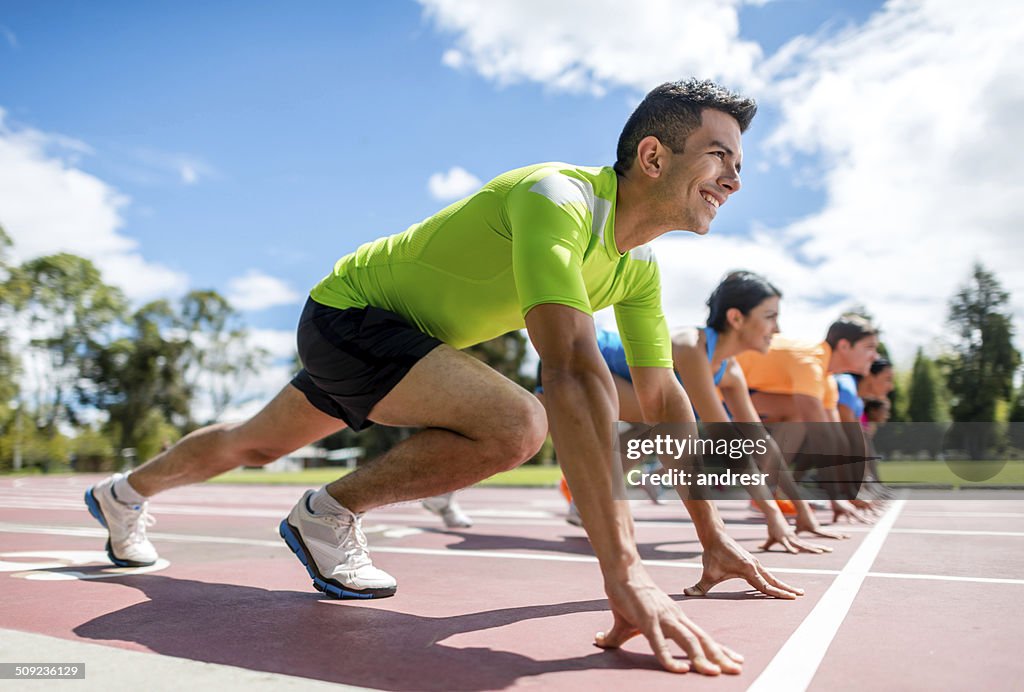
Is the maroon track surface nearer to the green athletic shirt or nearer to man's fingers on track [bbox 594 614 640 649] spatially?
man's fingers on track [bbox 594 614 640 649]

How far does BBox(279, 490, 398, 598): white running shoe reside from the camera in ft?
9.04

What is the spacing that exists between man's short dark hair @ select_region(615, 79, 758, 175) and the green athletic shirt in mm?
181

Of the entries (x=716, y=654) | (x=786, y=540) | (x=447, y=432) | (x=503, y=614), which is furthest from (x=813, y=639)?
(x=786, y=540)

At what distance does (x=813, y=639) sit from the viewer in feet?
6.89

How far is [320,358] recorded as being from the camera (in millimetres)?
2861

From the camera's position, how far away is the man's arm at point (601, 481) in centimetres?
173

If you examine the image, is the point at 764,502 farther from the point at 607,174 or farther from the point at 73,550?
the point at 73,550

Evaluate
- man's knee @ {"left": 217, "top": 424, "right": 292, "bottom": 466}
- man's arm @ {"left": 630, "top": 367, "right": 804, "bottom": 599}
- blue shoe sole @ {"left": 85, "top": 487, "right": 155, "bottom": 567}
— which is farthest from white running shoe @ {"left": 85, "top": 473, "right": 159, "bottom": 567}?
man's arm @ {"left": 630, "top": 367, "right": 804, "bottom": 599}

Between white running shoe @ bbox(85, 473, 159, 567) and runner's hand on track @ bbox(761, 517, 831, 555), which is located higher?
white running shoe @ bbox(85, 473, 159, 567)

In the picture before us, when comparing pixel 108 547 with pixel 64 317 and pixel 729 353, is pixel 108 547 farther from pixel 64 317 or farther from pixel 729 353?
pixel 64 317

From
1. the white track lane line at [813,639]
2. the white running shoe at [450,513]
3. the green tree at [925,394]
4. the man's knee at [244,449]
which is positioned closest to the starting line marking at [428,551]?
the white track lane line at [813,639]

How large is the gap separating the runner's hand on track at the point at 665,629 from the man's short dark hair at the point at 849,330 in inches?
281

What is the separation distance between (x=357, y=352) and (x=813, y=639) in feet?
5.62

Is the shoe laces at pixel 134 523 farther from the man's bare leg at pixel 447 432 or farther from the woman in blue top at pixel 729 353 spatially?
the woman in blue top at pixel 729 353
